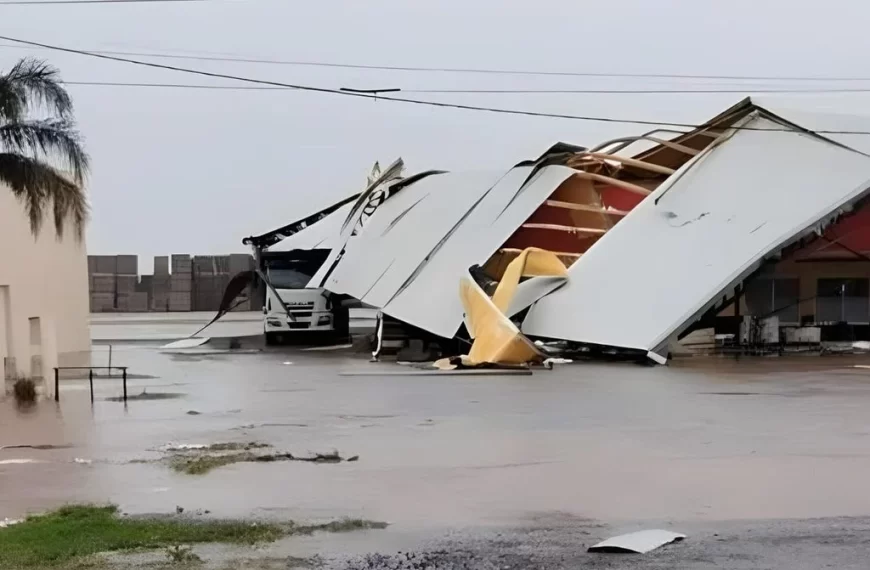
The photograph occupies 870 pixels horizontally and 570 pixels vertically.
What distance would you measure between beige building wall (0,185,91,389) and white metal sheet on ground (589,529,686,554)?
1573 cm

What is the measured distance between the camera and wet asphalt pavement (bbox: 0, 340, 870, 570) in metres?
7.18

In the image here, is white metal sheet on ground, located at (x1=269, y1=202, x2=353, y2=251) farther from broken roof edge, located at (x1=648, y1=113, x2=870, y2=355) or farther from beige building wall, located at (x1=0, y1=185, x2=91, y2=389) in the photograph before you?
broken roof edge, located at (x1=648, y1=113, x2=870, y2=355)

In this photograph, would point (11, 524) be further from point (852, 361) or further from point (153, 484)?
point (852, 361)

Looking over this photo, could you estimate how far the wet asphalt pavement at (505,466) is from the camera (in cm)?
718

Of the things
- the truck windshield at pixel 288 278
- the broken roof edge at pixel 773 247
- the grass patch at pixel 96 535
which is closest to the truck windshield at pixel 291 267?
the truck windshield at pixel 288 278

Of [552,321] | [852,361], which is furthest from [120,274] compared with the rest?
[852,361]

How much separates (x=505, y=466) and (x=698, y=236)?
15.1 m

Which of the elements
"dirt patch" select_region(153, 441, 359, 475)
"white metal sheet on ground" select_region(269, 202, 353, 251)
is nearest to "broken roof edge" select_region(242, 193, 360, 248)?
"white metal sheet on ground" select_region(269, 202, 353, 251)

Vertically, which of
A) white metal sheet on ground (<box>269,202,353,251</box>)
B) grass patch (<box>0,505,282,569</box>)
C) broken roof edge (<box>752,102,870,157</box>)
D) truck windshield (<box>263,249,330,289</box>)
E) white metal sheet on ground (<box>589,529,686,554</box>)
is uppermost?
broken roof edge (<box>752,102,870,157</box>)

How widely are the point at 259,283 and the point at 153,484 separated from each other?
2345 centimetres

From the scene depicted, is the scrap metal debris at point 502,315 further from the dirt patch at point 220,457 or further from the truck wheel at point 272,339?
the dirt patch at point 220,457

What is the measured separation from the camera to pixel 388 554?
6.82 m

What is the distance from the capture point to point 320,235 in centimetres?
3534

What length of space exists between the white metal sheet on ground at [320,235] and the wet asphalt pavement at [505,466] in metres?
14.7
